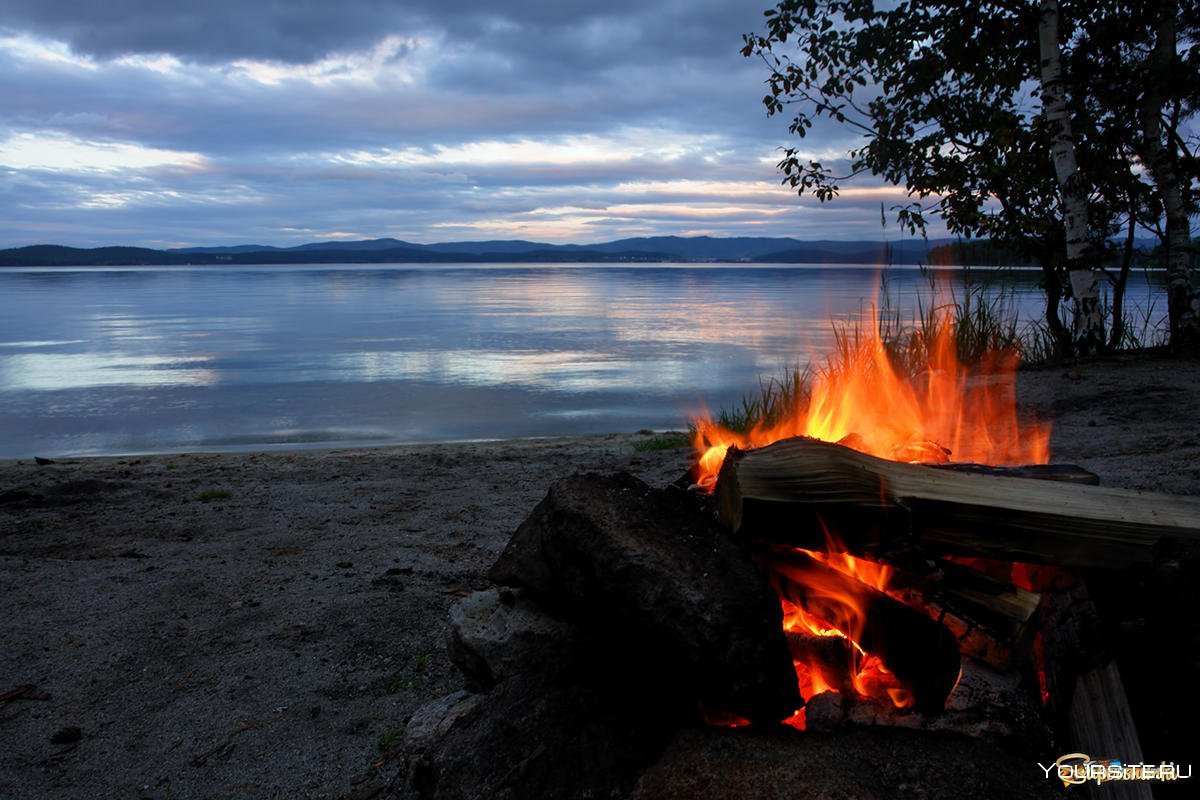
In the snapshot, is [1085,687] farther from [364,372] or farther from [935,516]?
[364,372]

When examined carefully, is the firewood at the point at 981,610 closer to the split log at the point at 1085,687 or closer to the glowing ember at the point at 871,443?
the split log at the point at 1085,687

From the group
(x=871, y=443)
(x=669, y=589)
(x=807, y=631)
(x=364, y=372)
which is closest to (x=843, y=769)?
(x=807, y=631)

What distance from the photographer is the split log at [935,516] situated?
2420mm

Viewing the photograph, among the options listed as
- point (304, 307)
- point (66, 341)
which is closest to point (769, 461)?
point (66, 341)

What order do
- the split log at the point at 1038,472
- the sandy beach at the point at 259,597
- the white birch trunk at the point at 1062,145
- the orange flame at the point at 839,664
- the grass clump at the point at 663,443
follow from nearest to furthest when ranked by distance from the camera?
the orange flame at the point at 839,664
the split log at the point at 1038,472
the sandy beach at the point at 259,597
the white birch trunk at the point at 1062,145
the grass clump at the point at 663,443

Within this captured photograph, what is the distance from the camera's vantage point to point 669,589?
2303mm

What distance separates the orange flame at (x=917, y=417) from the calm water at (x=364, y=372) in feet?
13.9

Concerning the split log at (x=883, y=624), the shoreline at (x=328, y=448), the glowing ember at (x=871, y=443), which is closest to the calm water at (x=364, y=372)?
the shoreline at (x=328, y=448)

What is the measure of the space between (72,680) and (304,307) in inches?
1377

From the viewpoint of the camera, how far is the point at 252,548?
209 inches


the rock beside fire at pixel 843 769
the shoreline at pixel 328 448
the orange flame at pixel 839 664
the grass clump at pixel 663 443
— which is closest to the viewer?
the rock beside fire at pixel 843 769

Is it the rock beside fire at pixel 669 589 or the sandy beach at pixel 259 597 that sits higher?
the rock beside fire at pixel 669 589

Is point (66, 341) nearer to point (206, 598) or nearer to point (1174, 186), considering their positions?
point (206, 598)

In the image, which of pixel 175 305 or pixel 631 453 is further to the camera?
pixel 175 305
